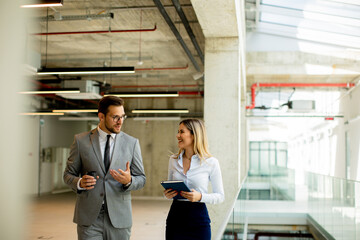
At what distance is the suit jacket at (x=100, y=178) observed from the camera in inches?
95.0

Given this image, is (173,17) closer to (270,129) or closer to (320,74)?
(320,74)

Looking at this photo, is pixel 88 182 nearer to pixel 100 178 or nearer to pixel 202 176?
pixel 100 178

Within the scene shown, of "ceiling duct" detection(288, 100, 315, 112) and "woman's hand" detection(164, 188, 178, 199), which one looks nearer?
"woman's hand" detection(164, 188, 178, 199)

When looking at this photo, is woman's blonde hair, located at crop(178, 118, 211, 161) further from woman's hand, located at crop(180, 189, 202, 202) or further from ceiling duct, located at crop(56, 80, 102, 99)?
ceiling duct, located at crop(56, 80, 102, 99)

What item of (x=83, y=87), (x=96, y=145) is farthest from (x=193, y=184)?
(x=83, y=87)

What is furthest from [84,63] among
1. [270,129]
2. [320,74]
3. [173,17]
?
A: [270,129]

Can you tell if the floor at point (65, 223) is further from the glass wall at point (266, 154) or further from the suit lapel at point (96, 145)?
the glass wall at point (266, 154)

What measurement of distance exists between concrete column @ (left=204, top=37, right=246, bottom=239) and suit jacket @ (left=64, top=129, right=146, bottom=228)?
15.0ft

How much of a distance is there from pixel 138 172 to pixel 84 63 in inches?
435

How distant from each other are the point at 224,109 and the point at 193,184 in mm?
4481

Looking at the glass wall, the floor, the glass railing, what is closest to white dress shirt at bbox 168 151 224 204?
the glass railing

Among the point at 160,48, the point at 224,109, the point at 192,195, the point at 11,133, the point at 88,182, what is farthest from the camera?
the point at 160,48

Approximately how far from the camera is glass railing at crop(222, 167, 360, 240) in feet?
20.2

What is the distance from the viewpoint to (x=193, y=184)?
8.96 feet
